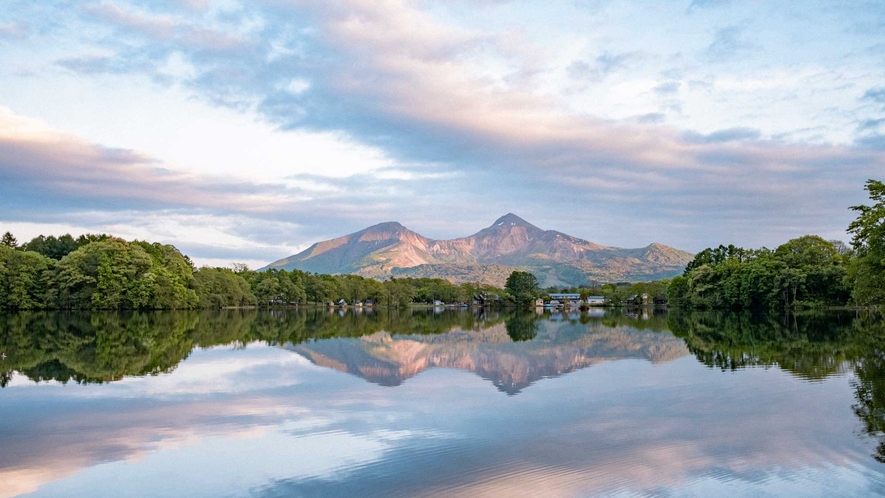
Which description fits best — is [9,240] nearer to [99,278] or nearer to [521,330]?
[99,278]

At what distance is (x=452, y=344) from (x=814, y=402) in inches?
897

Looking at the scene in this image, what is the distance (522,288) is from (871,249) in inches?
5133

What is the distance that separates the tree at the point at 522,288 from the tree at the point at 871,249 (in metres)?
126

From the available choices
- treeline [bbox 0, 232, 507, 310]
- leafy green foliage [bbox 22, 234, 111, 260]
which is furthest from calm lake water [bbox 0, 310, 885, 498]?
leafy green foliage [bbox 22, 234, 111, 260]

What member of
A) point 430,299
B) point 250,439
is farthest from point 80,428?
point 430,299

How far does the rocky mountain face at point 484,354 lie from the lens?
24.1 m

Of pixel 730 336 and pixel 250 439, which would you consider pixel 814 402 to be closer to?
pixel 250 439

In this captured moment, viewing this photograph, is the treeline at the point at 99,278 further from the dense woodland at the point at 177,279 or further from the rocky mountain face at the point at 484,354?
the rocky mountain face at the point at 484,354

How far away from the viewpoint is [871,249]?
41.0m

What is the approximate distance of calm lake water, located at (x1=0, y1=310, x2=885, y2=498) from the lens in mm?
10531

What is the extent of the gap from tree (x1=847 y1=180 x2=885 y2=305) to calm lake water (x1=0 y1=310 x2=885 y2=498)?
577 inches

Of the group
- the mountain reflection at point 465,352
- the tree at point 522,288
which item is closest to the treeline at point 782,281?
the mountain reflection at point 465,352

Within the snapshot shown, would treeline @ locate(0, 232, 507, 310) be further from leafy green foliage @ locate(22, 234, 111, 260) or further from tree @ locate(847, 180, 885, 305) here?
tree @ locate(847, 180, 885, 305)

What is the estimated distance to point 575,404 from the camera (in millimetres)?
17391
